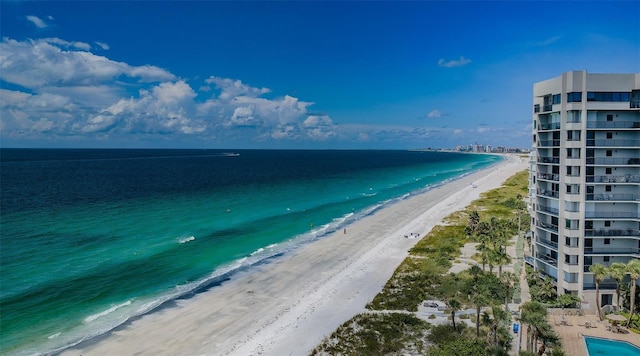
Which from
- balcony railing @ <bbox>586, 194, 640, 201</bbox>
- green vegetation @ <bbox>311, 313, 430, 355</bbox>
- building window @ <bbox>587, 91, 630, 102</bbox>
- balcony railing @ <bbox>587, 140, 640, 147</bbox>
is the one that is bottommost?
green vegetation @ <bbox>311, 313, 430, 355</bbox>

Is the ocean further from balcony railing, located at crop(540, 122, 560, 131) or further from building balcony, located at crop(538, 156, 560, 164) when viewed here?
balcony railing, located at crop(540, 122, 560, 131)

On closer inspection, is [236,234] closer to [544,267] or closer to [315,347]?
[315,347]

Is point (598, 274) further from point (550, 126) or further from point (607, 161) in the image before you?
point (550, 126)

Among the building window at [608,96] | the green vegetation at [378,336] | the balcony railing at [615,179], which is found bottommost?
the green vegetation at [378,336]

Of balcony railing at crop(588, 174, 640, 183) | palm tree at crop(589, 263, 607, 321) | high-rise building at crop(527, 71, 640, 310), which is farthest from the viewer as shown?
balcony railing at crop(588, 174, 640, 183)

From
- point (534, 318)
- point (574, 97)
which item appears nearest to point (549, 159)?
point (574, 97)

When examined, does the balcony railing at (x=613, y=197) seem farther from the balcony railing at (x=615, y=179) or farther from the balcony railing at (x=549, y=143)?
the balcony railing at (x=549, y=143)

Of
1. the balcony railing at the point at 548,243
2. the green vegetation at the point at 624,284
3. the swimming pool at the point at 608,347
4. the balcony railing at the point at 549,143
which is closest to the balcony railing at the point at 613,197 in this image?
the balcony railing at the point at 548,243

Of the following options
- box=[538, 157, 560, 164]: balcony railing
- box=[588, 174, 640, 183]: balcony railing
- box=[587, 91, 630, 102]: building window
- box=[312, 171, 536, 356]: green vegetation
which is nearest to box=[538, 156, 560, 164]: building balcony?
box=[538, 157, 560, 164]: balcony railing
